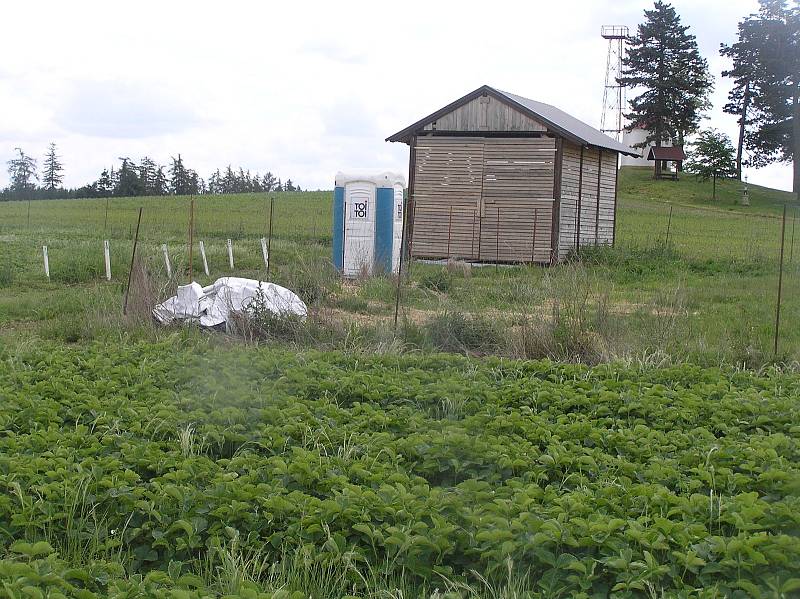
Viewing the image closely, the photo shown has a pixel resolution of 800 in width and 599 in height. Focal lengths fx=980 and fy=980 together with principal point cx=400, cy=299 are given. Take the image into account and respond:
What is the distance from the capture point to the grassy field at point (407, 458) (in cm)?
418

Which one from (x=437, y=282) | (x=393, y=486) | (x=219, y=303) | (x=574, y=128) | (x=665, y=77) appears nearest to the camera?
(x=393, y=486)

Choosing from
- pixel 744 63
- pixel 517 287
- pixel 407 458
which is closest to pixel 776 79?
pixel 744 63

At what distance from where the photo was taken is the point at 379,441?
5.80 metres

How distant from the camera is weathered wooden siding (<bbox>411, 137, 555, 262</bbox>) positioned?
22.4 metres

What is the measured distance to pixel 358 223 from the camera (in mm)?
19641

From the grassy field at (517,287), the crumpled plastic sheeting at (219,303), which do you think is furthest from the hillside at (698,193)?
the crumpled plastic sheeting at (219,303)

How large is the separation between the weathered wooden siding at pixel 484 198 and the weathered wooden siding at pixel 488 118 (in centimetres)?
30

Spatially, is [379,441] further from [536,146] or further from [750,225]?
[750,225]

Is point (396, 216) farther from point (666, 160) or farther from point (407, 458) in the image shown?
point (666, 160)

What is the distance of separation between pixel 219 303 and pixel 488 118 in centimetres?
1258

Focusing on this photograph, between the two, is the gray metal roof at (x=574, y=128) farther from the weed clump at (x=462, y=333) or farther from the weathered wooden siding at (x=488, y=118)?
the weed clump at (x=462, y=333)

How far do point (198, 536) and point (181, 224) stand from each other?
32.0 m

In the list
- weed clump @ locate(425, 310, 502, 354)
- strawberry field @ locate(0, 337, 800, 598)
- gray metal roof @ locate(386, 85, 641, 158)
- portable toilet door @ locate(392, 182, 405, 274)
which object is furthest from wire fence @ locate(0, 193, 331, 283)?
strawberry field @ locate(0, 337, 800, 598)

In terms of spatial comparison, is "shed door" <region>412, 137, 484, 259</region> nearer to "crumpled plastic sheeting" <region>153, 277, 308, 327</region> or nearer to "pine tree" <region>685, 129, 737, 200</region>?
"crumpled plastic sheeting" <region>153, 277, 308, 327</region>
